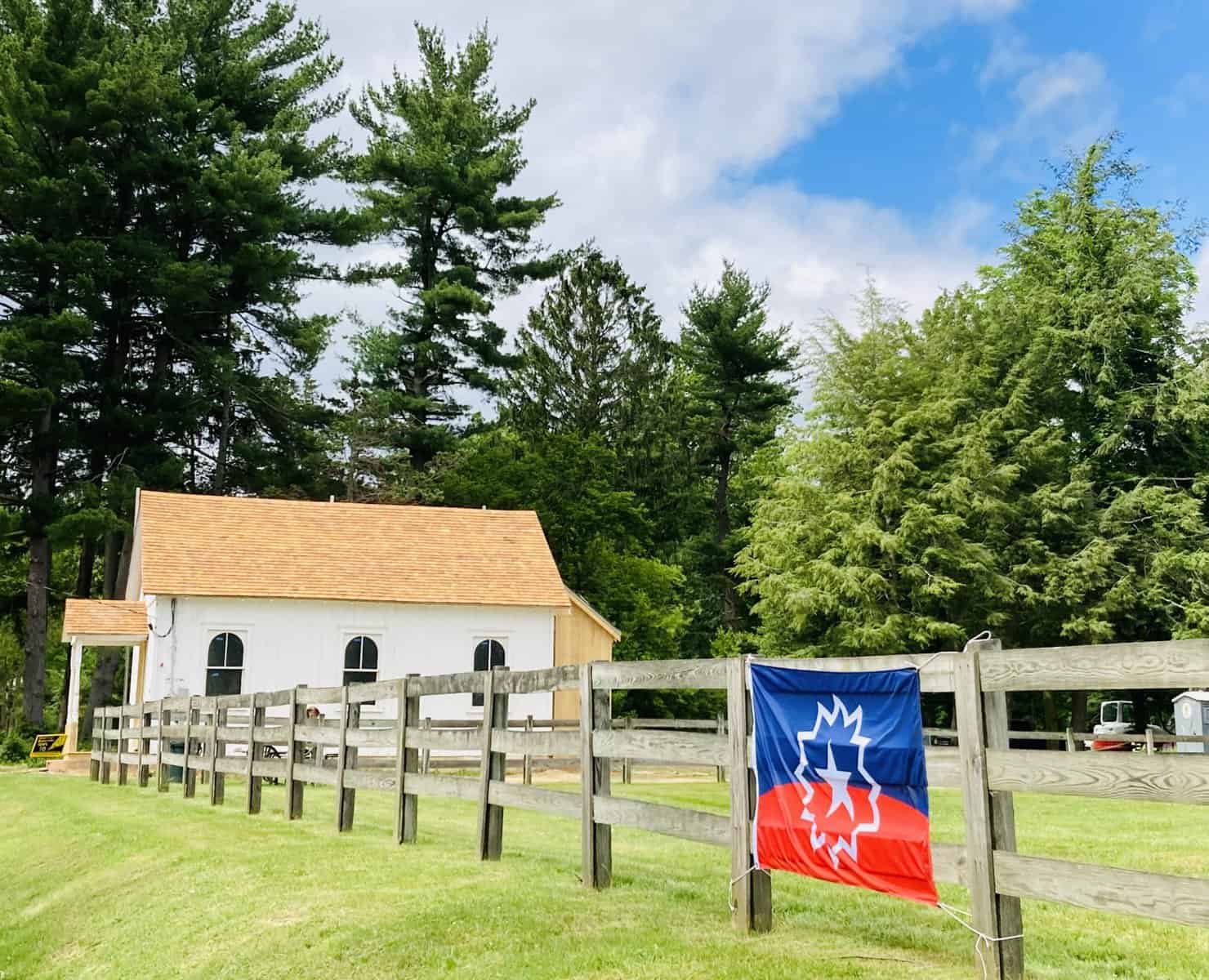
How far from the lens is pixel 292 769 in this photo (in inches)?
497

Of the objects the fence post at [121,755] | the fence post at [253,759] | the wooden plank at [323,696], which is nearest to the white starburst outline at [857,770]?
the wooden plank at [323,696]

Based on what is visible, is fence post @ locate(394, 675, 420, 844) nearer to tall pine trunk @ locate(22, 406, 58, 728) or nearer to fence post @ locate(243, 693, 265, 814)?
fence post @ locate(243, 693, 265, 814)

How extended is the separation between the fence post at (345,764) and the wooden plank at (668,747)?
4.28 metres

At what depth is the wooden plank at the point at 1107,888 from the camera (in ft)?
14.7

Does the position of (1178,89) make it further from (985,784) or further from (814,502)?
(985,784)

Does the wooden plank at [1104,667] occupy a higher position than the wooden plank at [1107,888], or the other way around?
the wooden plank at [1104,667]

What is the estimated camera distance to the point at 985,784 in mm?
5254

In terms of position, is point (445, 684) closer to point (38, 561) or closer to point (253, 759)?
point (253, 759)

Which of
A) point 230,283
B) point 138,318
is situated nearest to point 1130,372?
point 230,283

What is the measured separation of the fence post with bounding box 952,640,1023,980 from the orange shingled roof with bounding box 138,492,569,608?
24581mm

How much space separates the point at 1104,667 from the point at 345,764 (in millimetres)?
8203

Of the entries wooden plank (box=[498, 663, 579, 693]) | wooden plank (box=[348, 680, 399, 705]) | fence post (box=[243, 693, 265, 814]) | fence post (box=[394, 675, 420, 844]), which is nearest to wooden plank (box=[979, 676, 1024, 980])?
wooden plank (box=[498, 663, 579, 693])

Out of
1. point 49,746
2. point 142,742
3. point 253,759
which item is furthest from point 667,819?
point 49,746

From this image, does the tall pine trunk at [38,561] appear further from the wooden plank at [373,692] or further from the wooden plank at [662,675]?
the wooden plank at [662,675]
